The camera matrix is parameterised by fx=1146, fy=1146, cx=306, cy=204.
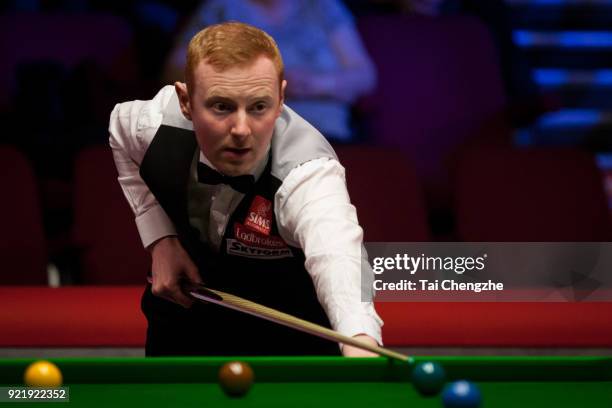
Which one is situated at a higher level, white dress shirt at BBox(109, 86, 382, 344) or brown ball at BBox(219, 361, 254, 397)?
white dress shirt at BBox(109, 86, 382, 344)

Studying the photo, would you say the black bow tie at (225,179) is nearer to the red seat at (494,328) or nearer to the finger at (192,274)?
the finger at (192,274)

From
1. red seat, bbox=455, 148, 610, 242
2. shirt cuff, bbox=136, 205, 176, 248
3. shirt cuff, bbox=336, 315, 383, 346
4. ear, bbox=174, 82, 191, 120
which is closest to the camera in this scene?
shirt cuff, bbox=336, 315, 383, 346

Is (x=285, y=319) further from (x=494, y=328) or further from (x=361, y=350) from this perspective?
(x=494, y=328)

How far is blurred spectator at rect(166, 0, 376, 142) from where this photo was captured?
450 centimetres

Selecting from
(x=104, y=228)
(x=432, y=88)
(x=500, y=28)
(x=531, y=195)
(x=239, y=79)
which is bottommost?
(x=239, y=79)

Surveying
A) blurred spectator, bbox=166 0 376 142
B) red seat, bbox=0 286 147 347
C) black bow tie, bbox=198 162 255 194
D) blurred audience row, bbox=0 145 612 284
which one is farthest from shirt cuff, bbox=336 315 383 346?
blurred spectator, bbox=166 0 376 142

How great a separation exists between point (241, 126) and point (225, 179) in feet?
0.88

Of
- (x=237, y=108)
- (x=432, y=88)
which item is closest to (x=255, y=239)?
(x=237, y=108)

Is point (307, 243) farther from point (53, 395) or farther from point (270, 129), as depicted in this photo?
point (53, 395)

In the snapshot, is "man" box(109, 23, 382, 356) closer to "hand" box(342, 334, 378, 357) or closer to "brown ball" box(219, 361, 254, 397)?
"hand" box(342, 334, 378, 357)

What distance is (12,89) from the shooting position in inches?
189

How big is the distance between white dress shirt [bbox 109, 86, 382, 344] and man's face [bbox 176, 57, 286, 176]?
0.12 meters

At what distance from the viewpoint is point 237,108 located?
2.47 m

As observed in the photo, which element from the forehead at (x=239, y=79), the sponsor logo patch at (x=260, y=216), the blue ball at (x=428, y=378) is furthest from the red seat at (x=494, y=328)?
the blue ball at (x=428, y=378)
